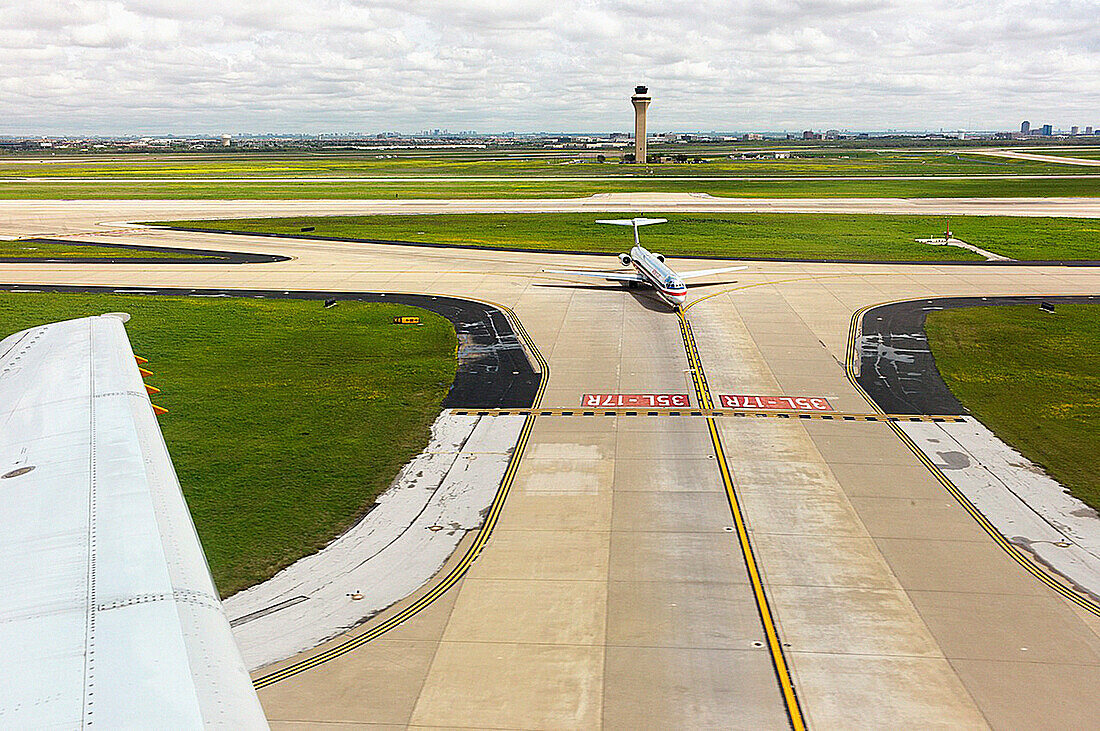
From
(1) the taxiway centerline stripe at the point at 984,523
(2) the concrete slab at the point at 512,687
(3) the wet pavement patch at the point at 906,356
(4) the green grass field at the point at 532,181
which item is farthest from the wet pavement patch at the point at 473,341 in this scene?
(4) the green grass field at the point at 532,181

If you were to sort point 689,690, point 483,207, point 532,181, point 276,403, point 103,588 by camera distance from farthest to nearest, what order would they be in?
point 532,181 → point 483,207 → point 276,403 → point 689,690 → point 103,588

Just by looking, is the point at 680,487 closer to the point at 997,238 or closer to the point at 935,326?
the point at 935,326

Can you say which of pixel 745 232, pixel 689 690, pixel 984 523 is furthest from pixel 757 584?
pixel 745 232

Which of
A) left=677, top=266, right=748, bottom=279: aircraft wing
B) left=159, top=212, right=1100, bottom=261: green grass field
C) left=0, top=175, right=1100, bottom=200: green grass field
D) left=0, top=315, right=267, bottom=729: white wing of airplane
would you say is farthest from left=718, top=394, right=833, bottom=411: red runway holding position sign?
left=0, top=175, right=1100, bottom=200: green grass field

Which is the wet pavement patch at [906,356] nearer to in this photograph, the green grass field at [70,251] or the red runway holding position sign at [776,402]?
the red runway holding position sign at [776,402]

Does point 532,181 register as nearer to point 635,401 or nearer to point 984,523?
point 635,401
